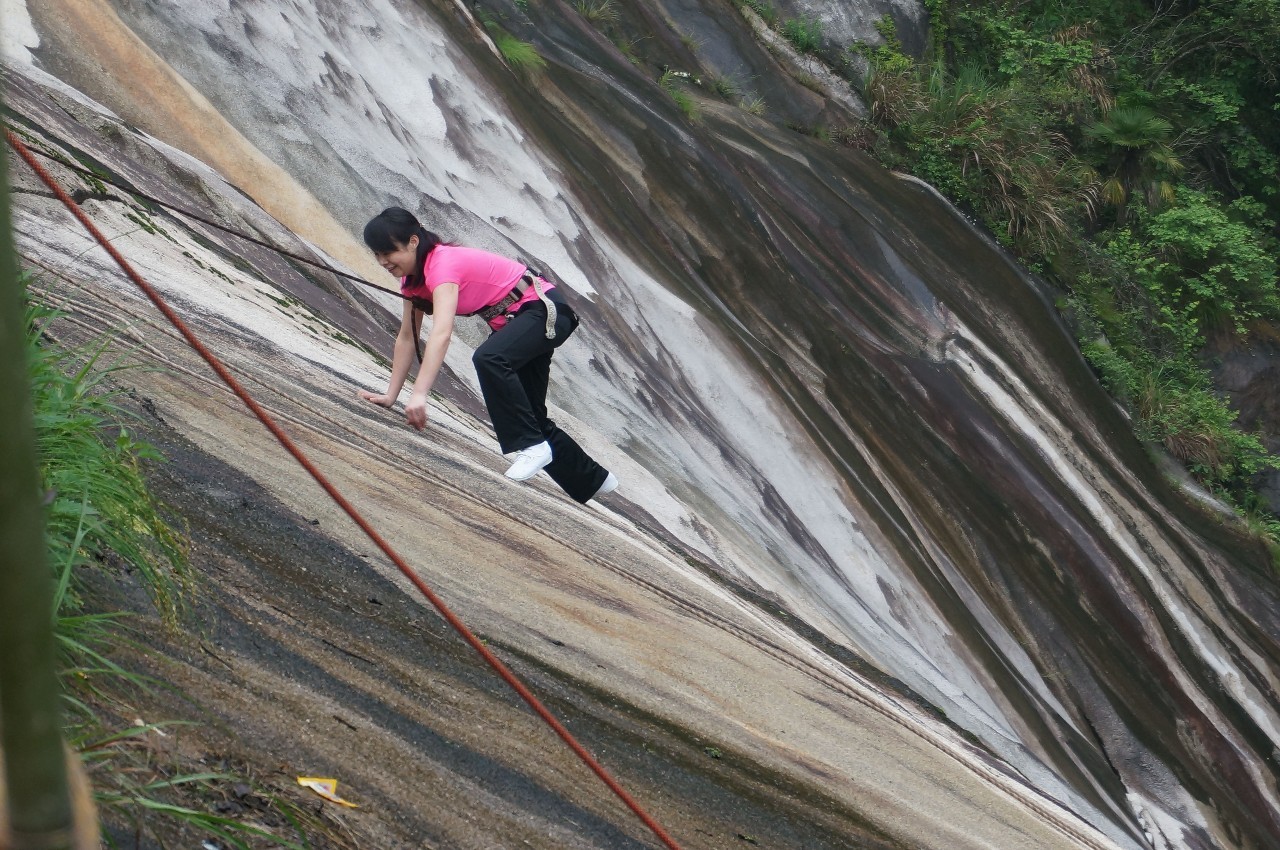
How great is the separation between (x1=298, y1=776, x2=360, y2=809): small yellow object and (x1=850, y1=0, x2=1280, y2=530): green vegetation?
37.4ft

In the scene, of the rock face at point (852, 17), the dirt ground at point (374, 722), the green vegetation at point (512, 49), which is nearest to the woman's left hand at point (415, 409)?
the dirt ground at point (374, 722)

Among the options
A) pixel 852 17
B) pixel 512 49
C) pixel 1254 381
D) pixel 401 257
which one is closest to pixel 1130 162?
pixel 1254 381

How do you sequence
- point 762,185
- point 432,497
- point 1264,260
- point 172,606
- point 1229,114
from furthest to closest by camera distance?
point 1229,114
point 1264,260
point 762,185
point 432,497
point 172,606

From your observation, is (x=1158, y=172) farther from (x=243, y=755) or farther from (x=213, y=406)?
(x=243, y=755)

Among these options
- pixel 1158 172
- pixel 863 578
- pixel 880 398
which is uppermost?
pixel 1158 172

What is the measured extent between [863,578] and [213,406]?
16.2 feet

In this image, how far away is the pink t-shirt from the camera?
14.3 ft

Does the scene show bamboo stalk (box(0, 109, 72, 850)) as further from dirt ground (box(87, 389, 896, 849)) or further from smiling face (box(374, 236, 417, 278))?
smiling face (box(374, 236, 417, 278))

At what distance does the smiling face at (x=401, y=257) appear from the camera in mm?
4242

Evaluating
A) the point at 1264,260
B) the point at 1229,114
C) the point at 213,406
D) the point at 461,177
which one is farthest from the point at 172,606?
the point at 1229,114

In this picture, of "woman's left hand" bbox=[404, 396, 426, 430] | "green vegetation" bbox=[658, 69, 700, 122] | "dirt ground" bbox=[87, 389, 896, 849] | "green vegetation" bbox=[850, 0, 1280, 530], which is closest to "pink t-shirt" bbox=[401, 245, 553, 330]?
"woman's left hand" bbox=[404, 396, 426, 430]

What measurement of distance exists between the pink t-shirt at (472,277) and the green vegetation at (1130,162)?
9708 mm

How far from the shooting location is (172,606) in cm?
286

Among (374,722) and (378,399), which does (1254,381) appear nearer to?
(378,399)
